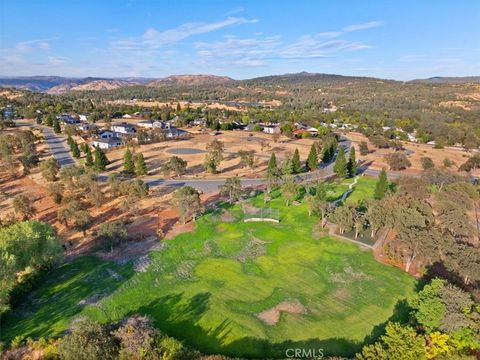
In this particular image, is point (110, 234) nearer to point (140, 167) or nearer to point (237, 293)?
point (237, 293)

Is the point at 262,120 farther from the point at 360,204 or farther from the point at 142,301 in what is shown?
the point at 142,301

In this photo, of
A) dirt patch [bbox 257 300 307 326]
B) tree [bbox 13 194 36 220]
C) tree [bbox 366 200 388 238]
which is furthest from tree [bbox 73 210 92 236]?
tree [bbox 366 200 388 238]

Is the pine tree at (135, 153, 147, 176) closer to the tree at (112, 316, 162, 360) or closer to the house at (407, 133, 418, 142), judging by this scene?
the tree at (112, 316, 162, 360)

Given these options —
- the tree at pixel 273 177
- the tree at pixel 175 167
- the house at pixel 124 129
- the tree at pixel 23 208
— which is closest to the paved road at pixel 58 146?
the house at pixel 124 129

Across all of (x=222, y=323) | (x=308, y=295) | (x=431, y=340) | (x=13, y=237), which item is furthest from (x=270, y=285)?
(x=13, y=237)

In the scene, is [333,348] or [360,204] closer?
[333,348]

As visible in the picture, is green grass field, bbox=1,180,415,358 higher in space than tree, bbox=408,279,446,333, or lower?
lower
